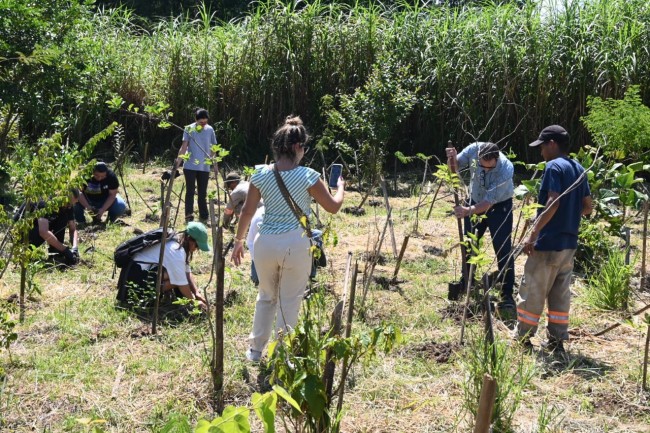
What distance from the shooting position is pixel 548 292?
5.25 metres

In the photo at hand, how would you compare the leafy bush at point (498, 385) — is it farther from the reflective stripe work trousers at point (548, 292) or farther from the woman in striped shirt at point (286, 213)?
the reflective stripe work trousers at point (548, 292)

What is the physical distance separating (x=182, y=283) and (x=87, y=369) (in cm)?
114

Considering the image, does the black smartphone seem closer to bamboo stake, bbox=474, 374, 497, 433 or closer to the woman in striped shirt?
the woman in striped shirt

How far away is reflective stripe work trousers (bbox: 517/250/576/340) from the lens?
5121mm

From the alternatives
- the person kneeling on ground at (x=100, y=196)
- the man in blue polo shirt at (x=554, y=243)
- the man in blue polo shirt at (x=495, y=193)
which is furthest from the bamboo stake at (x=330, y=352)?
the person kneeling on ground at (x=100, y=196)

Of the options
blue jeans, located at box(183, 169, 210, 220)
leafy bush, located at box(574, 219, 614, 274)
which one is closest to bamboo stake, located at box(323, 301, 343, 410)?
A: leafy bush, located at box(574, 219, 614, 274)

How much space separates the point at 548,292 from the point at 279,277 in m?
1.94

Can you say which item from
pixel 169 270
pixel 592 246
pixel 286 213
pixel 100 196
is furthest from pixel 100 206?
pixel 592 246

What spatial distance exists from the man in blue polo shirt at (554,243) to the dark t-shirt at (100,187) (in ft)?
17.6

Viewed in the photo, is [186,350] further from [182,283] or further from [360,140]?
[360,140]

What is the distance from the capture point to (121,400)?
426 cm

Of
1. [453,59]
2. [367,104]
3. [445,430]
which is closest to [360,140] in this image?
[367,104]

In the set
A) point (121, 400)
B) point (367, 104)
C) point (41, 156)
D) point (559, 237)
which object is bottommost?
point (121, 400)

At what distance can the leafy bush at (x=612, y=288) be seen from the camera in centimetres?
610
